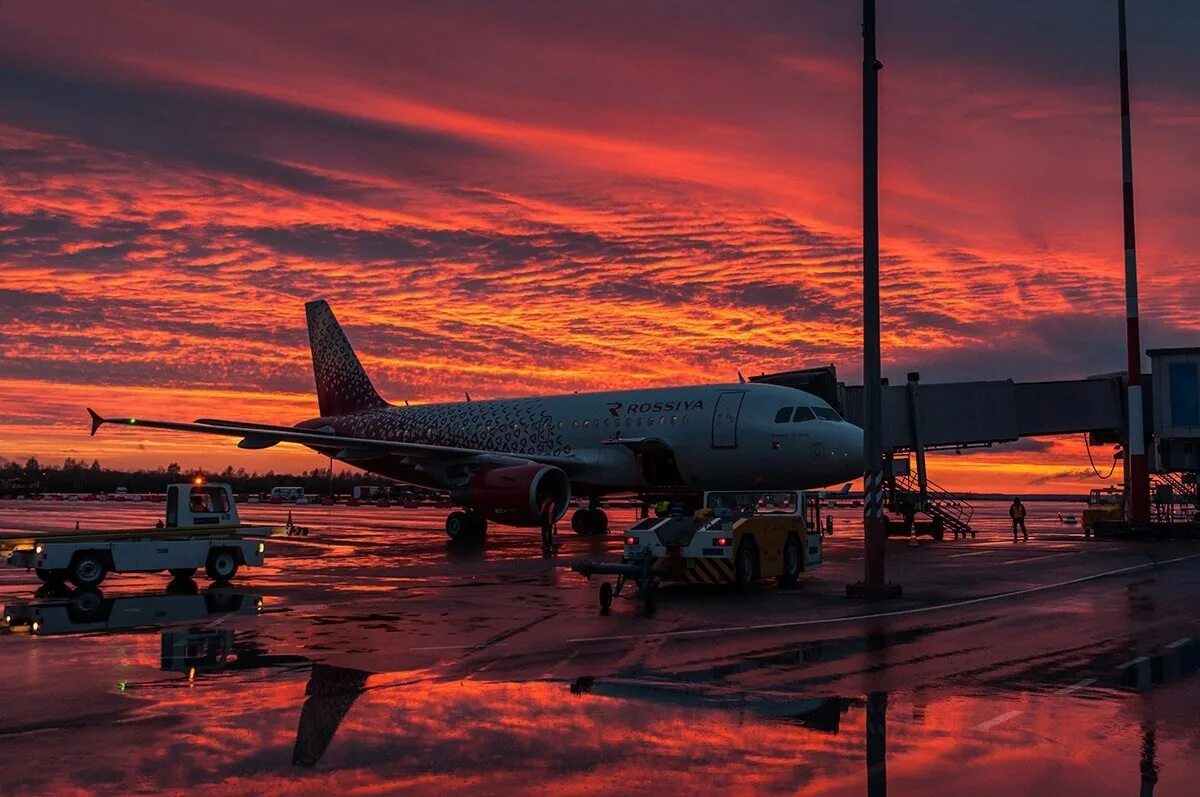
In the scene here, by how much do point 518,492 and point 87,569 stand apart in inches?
620

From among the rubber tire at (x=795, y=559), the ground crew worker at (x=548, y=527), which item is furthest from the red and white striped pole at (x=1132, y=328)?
the rubber tire at (x=795, y=559)

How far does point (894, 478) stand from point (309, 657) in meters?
42.6

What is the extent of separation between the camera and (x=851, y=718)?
10570 millimetres

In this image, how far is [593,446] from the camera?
4234 centimetres

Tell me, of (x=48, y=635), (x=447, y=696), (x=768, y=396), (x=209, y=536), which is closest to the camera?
(x=447, y=696)

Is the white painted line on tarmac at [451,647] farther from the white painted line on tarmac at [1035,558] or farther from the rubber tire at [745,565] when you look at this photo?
the white painted line on tarmac at [1035,558]

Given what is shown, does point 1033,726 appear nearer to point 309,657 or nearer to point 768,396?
point 309,657

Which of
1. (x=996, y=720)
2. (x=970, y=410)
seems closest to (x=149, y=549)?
(x=996, y=720)

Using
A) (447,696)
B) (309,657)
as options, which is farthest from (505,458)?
(447,696)

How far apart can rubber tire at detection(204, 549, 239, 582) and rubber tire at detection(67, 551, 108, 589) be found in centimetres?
210

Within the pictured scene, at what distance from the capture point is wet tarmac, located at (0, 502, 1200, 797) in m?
8.68

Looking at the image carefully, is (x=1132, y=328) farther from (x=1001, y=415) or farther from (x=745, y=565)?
(x=745, y=565)

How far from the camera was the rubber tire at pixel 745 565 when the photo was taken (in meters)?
22.1

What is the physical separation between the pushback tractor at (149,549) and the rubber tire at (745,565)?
976cm
